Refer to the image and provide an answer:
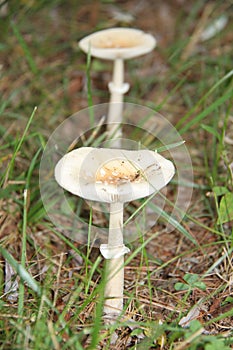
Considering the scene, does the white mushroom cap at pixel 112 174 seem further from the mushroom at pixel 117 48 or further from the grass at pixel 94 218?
the mushroom at pixel 117 48

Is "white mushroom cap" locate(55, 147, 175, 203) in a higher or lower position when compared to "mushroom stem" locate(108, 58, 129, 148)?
higher

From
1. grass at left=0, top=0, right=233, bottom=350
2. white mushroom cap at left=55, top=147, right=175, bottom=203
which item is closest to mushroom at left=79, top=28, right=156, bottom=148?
grass at left=0, top=0, right=233, bottom=350

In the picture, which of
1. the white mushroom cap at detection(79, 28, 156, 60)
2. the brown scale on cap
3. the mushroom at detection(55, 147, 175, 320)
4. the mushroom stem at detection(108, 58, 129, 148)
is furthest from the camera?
the mushroom stem at detection(108, 58, 129, 148)

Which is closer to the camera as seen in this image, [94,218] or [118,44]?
[94,218]

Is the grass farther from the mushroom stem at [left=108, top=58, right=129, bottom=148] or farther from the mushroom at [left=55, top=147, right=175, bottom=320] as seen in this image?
the mushroom stem at [left=108, top=58, right=129, bottom=148]

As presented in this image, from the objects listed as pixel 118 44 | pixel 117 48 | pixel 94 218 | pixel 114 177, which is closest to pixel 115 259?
pixel 114 177

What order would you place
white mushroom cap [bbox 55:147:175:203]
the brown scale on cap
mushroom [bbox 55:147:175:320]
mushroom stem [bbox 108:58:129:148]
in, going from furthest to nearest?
mushroom stem [bbox 108:58:129:148], the brown scale on cap, mushroom [bbox 55:147:175:320], white mushroom cap [bbox 55:147:175:203]

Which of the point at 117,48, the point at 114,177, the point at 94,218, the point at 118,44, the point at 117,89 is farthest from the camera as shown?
the point at 117,89

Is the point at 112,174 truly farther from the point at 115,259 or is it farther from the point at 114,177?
the point at 115,259

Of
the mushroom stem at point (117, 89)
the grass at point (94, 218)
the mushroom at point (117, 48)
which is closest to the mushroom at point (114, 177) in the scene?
the grass at point (94, 218)
